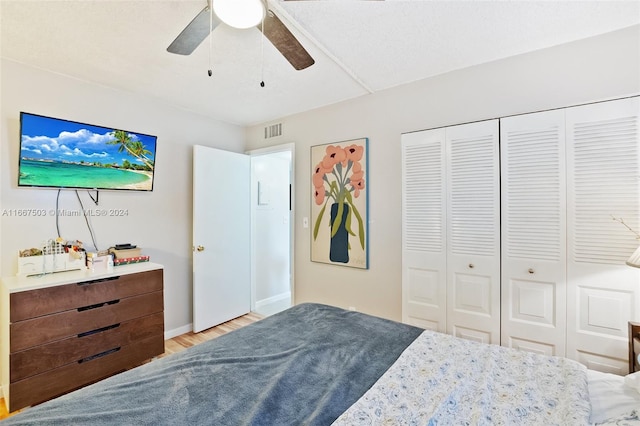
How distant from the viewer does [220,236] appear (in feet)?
11.1

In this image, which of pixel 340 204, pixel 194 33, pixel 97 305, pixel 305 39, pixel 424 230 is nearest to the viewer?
pixel 194 33

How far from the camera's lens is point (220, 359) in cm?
135

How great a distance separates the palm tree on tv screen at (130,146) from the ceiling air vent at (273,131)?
1351mm

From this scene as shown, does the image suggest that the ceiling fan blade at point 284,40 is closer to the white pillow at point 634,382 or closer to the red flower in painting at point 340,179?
the red flower in painting at point 340,179

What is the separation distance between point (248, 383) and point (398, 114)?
237cm

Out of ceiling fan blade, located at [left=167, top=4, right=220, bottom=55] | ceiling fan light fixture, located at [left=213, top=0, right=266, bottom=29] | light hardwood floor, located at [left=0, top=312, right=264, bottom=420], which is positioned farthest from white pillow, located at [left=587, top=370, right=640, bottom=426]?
light hardwood floor, located at [left=0, top=312, right=264, bottom=420]

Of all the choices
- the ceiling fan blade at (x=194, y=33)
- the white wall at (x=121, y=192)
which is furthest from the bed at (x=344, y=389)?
the white wall at (x=121, y=192)

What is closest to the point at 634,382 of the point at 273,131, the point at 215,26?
the point at 215,26

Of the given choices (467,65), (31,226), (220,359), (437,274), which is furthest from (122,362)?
(467,65)

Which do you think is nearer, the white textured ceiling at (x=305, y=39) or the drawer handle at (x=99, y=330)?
the white textured ceiling at (x=305, y=39)

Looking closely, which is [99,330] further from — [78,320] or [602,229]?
[602,229]

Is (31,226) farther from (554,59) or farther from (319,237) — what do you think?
(554,59)

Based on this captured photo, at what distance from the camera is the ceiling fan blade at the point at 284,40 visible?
1471mm

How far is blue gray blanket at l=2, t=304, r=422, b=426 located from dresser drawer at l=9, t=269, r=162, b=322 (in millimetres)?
1230
